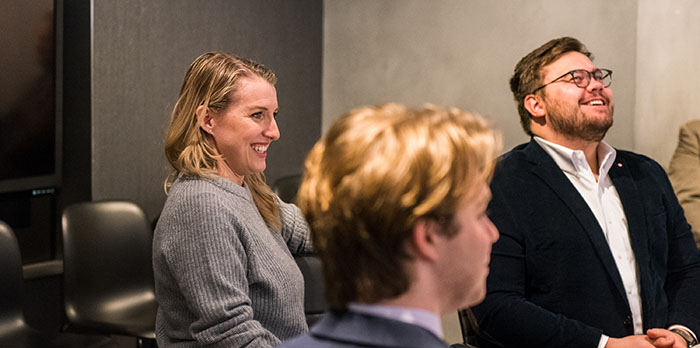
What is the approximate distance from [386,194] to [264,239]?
104 centimetres

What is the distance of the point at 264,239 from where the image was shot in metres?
1.83

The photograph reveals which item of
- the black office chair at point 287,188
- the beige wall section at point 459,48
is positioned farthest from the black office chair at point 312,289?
the beige wall section at point 459,48

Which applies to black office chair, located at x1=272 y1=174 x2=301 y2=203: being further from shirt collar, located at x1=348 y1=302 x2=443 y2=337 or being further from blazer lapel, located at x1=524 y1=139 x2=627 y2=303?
shirt collar, located at x1=348 y1=302 x2=443 y2=337

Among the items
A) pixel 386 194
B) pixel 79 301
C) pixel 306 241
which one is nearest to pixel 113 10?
pixel 79 301

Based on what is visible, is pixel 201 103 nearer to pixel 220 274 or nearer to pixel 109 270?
pixel 220 274

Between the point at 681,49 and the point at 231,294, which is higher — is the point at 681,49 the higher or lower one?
the higher one

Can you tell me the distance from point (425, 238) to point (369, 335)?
124 mm

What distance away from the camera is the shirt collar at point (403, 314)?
2.79 ft

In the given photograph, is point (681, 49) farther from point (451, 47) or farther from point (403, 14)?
point (403, 14)

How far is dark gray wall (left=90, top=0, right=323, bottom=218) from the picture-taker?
10.8 ft

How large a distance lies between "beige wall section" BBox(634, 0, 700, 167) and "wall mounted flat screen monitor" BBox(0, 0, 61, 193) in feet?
9.63

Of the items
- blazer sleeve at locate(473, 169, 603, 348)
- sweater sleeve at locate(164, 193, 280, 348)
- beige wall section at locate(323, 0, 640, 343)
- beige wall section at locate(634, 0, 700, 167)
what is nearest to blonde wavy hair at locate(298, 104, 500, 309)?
sweater sleeve at locate(164, 193, 280, 348)

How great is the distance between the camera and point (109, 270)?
288cm

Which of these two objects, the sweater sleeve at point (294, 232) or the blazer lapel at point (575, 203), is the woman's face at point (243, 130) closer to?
the sweater sleeve at point (294, 232)
